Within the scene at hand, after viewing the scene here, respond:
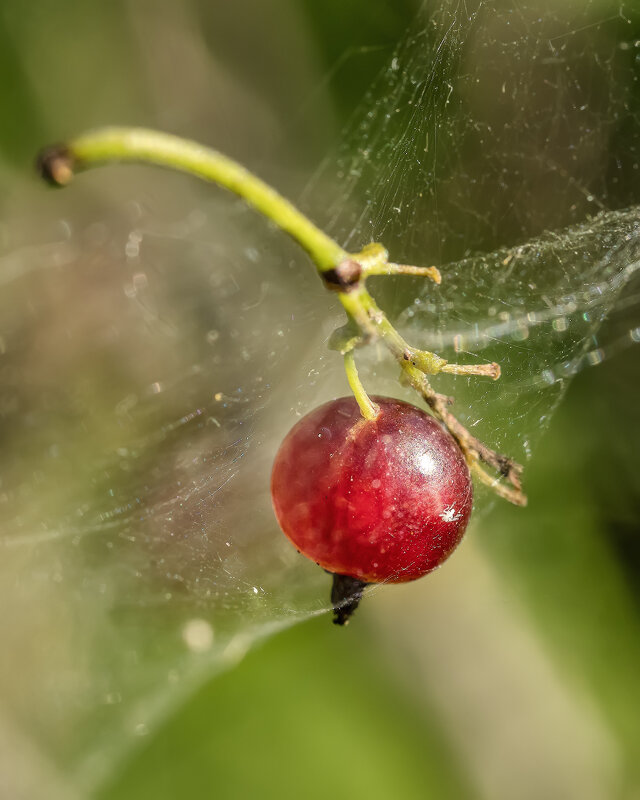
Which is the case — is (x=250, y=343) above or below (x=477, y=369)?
below

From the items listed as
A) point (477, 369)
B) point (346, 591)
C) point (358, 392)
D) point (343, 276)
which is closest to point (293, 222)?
point (343, 276)

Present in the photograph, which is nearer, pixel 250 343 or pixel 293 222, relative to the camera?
pixel 293 222

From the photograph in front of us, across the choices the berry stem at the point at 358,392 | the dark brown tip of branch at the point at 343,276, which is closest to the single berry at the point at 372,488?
the berry stem at the point at 358,392

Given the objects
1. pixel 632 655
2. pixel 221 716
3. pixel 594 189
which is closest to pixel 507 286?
pixel 594 189

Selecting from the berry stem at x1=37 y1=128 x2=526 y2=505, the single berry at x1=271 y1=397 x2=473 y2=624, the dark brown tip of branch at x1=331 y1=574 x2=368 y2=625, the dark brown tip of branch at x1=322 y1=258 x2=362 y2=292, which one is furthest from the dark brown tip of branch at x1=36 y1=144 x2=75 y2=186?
the dark brown tip of branch at x1=331 y1=574 x2=368 y2=625

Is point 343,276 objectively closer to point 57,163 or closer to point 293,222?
point 293,222

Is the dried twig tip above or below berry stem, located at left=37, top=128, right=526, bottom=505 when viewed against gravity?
below

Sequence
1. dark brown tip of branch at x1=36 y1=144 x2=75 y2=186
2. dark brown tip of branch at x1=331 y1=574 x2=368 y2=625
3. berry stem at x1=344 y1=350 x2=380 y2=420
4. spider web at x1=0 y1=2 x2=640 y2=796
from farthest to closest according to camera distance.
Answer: spider web at x1=0 y1=2 x2=640 y2=796 < dark brown tip of branch at x1=331 y1=574 x2=368 y2=625 < berry stem at x1=344 y1=350 x2=380 y2=420 < dark brown tip of branch at x1=36 y1=144 x2=75 y2=186

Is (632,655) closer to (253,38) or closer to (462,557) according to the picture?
(462,557)

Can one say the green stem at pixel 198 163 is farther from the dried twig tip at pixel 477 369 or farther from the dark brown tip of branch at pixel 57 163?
the dried twig tip at pixel 477 369

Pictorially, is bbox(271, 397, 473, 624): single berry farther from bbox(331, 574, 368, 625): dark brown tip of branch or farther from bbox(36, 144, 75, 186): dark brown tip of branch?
bbox(36, 144, 75, 186): dark brown tip of branch
